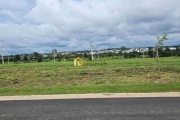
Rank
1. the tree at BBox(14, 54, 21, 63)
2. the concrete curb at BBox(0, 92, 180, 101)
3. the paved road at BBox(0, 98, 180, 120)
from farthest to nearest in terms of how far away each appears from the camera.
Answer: the tree at BBox(14, 54, 21, 63), the concrete curb at BBox(0, 92, 180, 101), the paved road at BBox(0, 98, 180, 120)

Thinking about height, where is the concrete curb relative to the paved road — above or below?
above

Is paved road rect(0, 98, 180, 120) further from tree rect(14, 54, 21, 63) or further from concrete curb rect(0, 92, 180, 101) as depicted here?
tree rect(14, 54, 21, 63)

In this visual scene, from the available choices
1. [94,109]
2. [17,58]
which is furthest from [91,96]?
[17,58]

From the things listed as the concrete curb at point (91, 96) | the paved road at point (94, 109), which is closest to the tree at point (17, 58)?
the concrete curb at point (91, 96)

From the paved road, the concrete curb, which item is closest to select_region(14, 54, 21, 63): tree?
the concrete curb

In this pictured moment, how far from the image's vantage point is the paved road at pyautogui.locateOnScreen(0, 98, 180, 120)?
26.2 ft

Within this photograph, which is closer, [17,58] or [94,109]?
[94,109]

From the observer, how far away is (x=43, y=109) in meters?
9.17

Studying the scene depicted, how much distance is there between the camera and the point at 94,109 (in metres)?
8.98

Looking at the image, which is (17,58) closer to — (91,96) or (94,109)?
(91,96)

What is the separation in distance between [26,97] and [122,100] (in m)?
4.09

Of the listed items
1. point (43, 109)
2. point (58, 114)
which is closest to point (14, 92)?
point (43, 109)

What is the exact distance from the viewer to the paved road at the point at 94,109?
26.2ft

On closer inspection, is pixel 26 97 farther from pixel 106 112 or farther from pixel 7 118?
pixel 106 112
